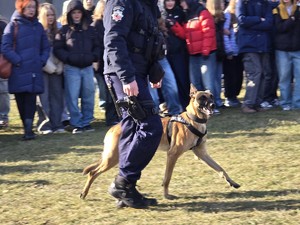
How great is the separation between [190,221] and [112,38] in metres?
1.57

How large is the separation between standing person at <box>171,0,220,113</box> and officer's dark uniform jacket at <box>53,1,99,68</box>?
1364mm

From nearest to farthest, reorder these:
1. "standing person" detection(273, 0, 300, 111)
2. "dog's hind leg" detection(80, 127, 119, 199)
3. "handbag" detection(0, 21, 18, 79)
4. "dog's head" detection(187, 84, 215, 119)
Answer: "dog's hind leg" detection(80, 127, 119, 199) < "dog's head" detection(187, 84, 215, 119) < "handbag" detection(0, 21, 18, 79) < "standing person" detection(273, 0, 300, 111)

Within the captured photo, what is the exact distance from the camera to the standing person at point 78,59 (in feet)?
28.2

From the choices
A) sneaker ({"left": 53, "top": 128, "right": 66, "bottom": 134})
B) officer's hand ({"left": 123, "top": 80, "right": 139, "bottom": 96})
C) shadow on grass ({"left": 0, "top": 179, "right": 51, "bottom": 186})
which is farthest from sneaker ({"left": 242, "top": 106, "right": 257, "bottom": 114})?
officer's hand ({"left": 123, "top": 80, "right": 139, "bottom": 96})

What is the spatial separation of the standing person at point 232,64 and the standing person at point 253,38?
37cm

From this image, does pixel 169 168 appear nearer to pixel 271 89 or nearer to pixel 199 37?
pixel 199 37

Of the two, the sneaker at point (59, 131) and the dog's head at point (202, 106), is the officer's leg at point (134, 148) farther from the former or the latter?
the sneaker at point (59, 131)

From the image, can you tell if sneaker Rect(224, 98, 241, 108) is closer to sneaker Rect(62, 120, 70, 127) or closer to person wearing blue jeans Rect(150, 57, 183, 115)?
person wearing blue jeans Rect(150, 57, 183, 115)

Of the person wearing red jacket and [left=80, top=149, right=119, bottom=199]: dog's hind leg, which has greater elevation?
the person wearing red jacket

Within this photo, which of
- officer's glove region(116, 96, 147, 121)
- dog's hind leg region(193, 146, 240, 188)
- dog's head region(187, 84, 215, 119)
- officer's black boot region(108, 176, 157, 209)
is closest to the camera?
officer's glove region(116, 96, 147, 121)

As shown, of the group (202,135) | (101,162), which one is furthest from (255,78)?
(101,162)

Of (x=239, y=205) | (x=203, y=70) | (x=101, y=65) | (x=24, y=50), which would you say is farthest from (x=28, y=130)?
(x=239, y=205)

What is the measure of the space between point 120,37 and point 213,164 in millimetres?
1727

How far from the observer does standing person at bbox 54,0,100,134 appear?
28.2 ft
